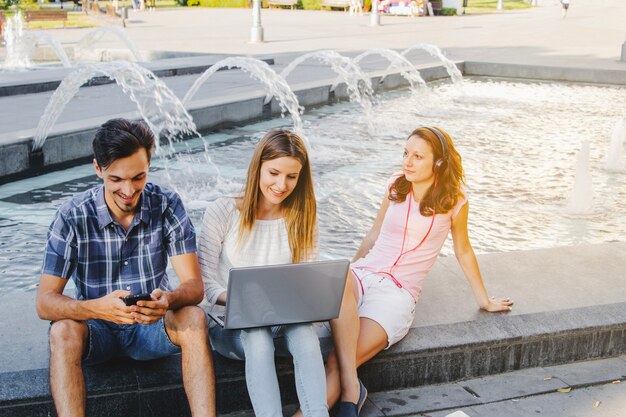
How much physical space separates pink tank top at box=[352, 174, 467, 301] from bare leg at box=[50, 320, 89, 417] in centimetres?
144

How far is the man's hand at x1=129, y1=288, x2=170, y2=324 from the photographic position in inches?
113

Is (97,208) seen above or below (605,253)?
above

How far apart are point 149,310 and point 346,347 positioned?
85 centimetres

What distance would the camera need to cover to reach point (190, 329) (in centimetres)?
305

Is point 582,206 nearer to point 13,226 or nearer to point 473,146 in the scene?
point 473,146

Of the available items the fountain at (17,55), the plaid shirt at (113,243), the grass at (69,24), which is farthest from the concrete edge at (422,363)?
the grass at (69,24)

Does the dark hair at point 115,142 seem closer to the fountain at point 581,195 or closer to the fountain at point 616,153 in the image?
the fountain at point 581,195

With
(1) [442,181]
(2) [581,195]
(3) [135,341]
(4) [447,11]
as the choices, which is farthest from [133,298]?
(4) [447,11]

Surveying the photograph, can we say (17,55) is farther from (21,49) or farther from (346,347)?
(346,347)

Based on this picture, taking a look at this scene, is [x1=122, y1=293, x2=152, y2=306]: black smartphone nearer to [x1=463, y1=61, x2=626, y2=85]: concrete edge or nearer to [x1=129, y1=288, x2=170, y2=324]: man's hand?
[x1=129, y1=288, x2=170, y2=324]: man's hand

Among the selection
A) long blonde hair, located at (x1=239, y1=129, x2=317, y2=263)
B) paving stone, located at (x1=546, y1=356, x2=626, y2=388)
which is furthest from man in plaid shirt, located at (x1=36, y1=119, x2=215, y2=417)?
paving stone, located at (x1=546, y1=356, x2=626, y2=388)

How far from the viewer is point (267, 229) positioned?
3484 mm

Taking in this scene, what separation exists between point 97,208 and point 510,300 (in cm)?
203

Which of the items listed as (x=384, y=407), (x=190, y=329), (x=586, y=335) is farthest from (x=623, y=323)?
(x=190, y=329)
